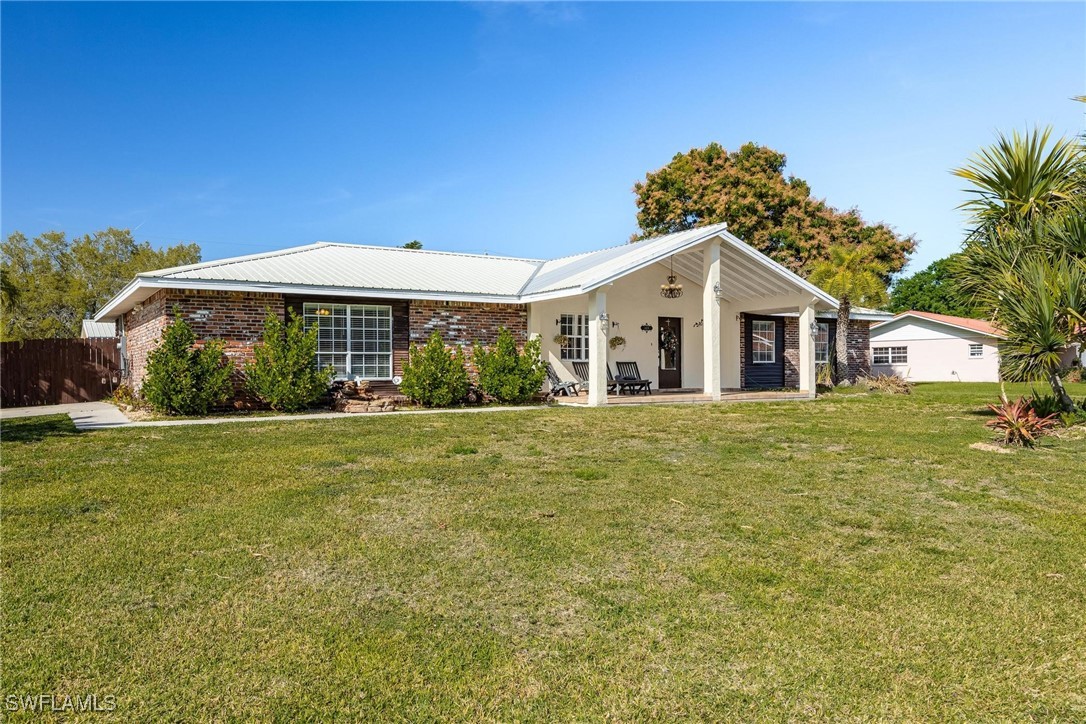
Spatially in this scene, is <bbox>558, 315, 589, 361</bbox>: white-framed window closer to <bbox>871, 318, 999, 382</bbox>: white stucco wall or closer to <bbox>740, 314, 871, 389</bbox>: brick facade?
<bbox>740, 314, 871, 389</bbox>: brick facade

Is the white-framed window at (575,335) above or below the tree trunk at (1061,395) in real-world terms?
above

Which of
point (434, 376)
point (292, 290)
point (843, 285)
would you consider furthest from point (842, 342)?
point (292, 290)

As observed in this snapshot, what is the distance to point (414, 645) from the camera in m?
3.04

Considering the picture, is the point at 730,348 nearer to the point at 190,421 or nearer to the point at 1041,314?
the point at 1041,314

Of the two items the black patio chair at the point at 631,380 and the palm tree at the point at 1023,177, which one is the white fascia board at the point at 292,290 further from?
the palm tree at the point at 1023,177

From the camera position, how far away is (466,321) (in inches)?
635

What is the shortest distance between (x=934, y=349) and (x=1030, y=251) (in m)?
22.2

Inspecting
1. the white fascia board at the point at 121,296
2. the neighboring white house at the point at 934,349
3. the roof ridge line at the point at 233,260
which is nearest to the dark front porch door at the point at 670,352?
the roof ridge line at the point at 233,260

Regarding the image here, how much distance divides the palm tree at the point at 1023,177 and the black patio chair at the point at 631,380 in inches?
327

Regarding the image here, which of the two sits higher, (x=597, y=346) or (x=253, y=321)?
(x=253, y=321)

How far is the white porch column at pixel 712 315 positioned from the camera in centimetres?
1591

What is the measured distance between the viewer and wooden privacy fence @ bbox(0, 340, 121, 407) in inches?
708

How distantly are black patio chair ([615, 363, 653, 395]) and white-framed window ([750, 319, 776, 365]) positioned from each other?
15.1ft

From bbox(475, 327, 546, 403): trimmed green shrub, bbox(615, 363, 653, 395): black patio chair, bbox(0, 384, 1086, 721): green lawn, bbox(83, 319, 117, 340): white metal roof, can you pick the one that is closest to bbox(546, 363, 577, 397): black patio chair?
bbox(475, 327, 546, 403): trimmed green shrub
